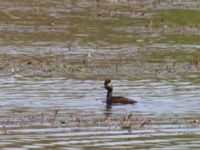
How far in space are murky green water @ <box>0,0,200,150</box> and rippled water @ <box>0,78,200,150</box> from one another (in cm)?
2

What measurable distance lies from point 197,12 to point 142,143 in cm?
2245

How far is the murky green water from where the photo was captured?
15.2 meters

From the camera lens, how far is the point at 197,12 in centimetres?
3647

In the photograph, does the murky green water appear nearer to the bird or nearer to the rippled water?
the rippled water

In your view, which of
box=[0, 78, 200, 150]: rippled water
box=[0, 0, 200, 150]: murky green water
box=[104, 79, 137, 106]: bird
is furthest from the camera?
box=[104, 79, 137, 106]: bird

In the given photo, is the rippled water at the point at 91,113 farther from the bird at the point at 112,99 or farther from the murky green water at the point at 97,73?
the bird at the point at 112,99

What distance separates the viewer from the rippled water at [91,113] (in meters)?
14.5

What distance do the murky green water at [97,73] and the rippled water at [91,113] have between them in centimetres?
2

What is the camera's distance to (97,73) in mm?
23172

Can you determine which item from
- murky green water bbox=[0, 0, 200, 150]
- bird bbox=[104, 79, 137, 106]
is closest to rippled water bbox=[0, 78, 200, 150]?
murky green water bbox=[0, 0, 200, 150]

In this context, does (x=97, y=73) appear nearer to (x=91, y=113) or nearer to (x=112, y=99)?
→ (x=112, y=99)

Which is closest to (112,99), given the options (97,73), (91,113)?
(91,113)

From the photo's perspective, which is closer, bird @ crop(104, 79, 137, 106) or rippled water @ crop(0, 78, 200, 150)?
rippled water @ crop(0, 78, 200, 150)

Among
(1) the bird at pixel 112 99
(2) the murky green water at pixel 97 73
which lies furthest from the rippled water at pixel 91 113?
(1) the bird at pixel 112 99
